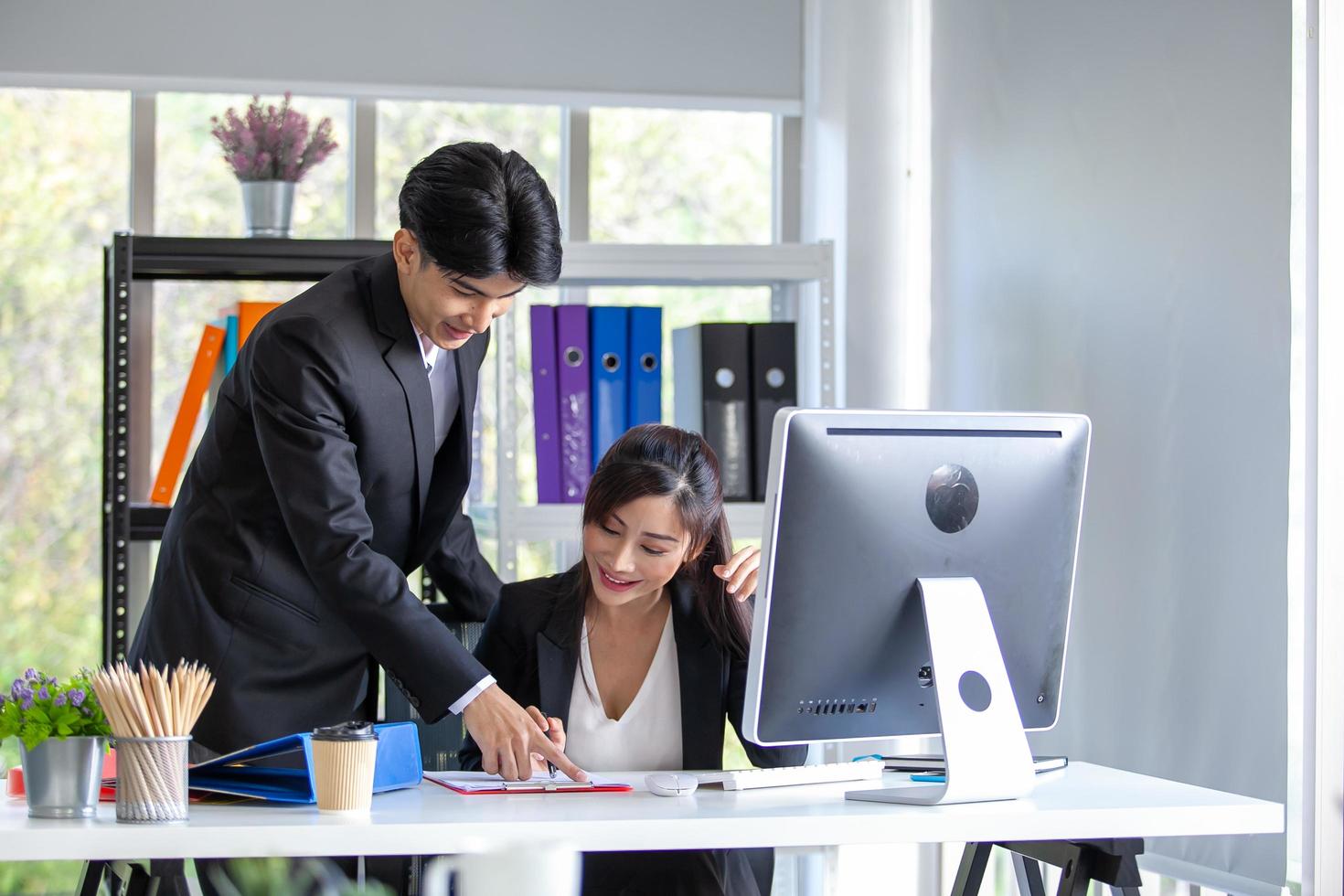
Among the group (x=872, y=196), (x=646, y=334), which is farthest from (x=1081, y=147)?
(x=646, y=334)

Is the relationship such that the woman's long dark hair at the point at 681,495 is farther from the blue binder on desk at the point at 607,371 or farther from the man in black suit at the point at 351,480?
the blue binder on desk at the point at 607,371

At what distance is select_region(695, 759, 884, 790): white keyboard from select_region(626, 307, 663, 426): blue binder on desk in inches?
40.3

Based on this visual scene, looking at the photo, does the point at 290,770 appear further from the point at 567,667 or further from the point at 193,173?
the point at 193,173

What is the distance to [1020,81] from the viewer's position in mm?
2539

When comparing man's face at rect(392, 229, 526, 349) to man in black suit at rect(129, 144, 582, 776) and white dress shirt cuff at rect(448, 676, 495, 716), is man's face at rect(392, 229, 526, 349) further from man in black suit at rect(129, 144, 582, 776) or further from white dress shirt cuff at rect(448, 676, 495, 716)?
white dress shirt cuff at rect(448, 676, 495, 716)

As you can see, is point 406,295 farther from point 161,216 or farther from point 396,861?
point 161,216

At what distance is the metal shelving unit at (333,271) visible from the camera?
2455mm

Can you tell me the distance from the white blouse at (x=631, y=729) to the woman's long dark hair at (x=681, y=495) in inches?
3.4

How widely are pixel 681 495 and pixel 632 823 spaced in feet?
2.21

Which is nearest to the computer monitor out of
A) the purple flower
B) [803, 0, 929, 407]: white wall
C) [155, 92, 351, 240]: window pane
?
[803, 0, 929, 407]: white wall

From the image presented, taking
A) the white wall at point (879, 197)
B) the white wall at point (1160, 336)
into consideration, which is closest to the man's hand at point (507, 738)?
the white wall at point (1160, 336)

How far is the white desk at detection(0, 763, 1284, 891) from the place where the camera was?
1.24 metres

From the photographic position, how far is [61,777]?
1.31 m

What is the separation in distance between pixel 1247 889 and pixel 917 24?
1.84 meters
